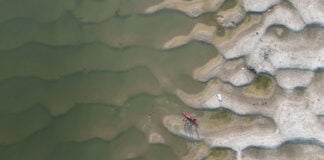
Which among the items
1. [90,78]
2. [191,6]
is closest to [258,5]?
[191,6]

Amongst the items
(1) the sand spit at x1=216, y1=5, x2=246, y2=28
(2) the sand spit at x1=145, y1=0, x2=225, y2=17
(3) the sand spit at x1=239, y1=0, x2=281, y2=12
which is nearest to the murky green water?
(2) the sand spit at x1=145, y1=0, x2=225, y2=17

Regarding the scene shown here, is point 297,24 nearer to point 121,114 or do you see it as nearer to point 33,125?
point 121,114

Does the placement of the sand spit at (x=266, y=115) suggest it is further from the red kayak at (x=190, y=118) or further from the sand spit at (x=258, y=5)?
the sand spit at (x=258, y=5)

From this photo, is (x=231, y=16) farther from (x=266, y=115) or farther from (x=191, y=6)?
(x=266, y=115)

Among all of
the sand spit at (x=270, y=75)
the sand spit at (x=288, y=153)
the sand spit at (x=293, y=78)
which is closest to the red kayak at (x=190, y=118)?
the sand spit at (x=270, y=75)

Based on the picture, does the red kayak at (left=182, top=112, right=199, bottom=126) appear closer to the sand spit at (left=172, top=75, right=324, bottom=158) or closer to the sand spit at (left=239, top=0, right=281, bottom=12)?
the sand spit at (left=172, top=75, right=324, bottom=158)

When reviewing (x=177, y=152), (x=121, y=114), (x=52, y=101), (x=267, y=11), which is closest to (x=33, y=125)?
(x=52, y=101)
